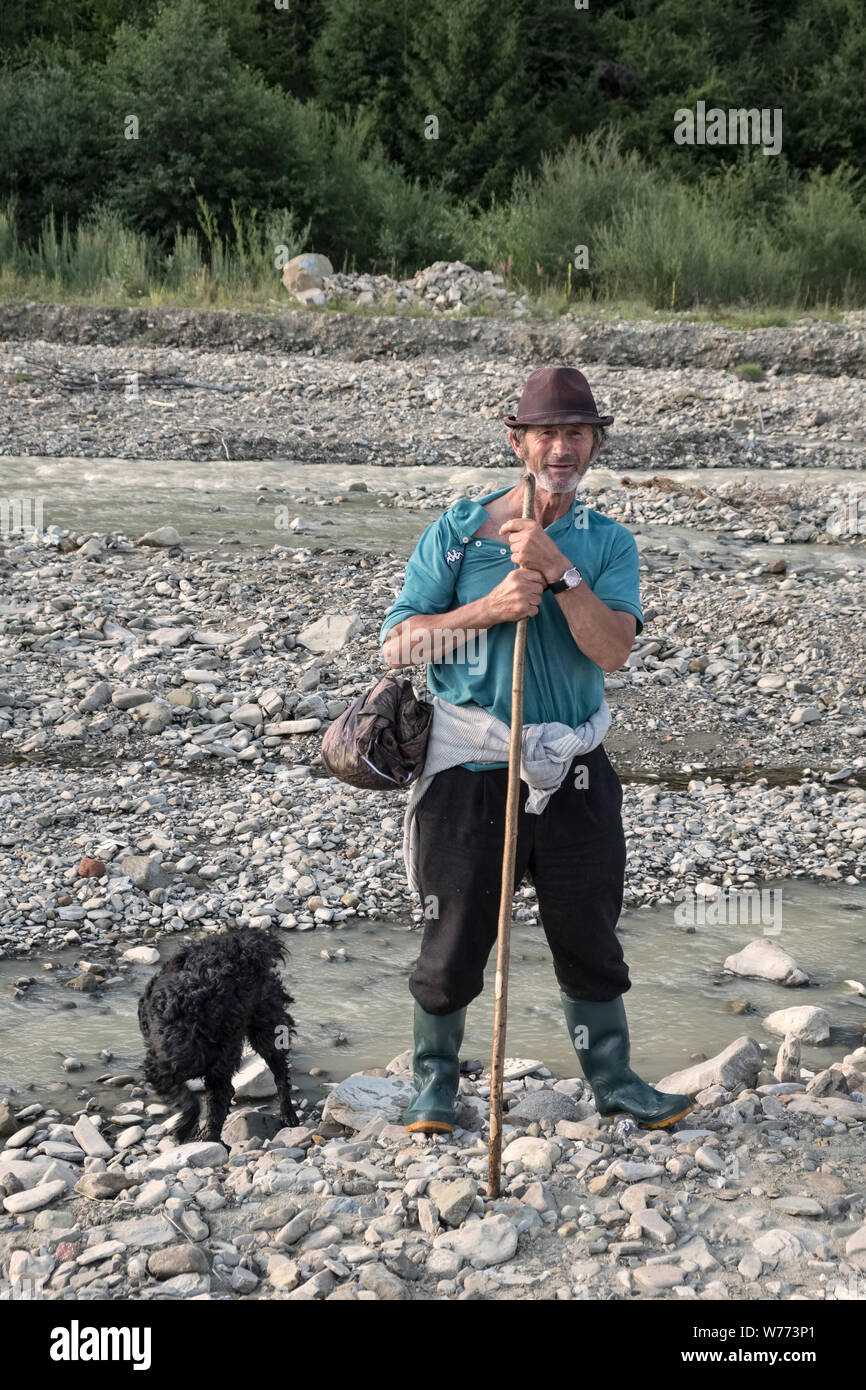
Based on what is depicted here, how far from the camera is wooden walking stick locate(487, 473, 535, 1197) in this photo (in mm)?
3148

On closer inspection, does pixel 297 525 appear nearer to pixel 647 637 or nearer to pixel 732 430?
pixel 647 637

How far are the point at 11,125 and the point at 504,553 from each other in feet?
75.2

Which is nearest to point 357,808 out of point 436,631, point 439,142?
point 436,631

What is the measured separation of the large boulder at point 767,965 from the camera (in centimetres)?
492

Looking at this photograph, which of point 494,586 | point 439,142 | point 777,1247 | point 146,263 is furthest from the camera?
point 439,142

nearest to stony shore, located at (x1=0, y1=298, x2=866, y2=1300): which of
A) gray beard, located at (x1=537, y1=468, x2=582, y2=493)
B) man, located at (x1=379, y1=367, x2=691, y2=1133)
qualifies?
man, located at (x1=379, y1=367, x2=691, y2=1133)

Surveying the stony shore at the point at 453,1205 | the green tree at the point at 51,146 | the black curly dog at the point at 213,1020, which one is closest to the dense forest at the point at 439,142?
the green tree at the point at 51,146

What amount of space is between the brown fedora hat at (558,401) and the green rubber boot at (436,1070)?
4.84ft

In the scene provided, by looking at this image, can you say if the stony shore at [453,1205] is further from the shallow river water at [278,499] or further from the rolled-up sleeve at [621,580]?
the shallow river water at [278,499]

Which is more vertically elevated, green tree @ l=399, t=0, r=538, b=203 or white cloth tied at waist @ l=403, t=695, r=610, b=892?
green tree @ l=399, t=0, r=538, b=203

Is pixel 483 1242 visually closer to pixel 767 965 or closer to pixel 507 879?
pixel 507 879

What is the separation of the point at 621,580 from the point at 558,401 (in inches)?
18.3

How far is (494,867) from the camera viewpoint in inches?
133

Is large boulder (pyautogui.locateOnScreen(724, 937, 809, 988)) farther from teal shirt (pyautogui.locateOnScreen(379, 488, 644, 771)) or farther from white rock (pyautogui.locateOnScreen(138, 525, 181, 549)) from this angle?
white rock (pyautogui.locateOnScreen(138, 525, 181, 549))
